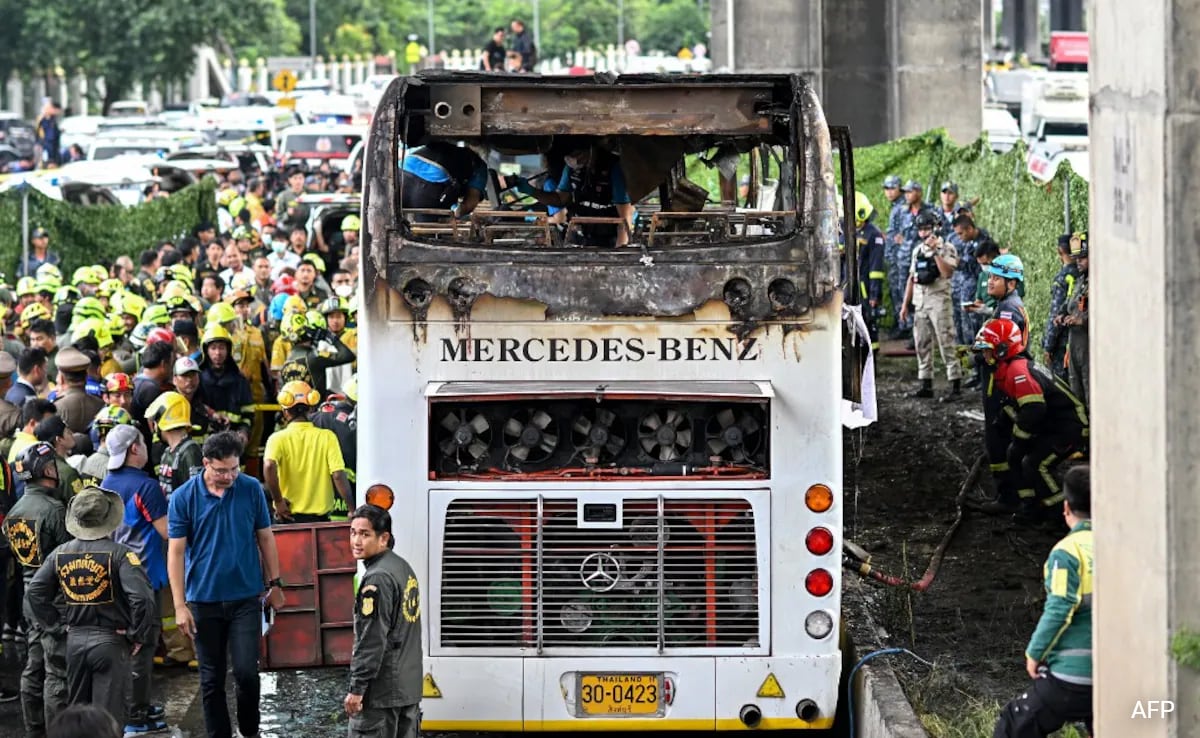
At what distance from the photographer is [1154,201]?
6.18 metres

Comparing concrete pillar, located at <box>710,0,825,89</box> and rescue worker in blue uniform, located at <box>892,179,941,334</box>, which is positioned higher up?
concrete pillar, located at <box>710,0,825,89</box>

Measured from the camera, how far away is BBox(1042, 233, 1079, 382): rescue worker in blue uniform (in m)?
16.1

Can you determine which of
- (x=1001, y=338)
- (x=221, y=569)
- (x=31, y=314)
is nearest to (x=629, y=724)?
(x=221, y=569)

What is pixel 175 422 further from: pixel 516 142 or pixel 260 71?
pixel 260 71

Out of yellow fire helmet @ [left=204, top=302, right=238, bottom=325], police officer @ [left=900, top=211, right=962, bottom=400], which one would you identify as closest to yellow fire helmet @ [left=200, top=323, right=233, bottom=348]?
yellow fire helmet @ [left=204, top=302, right=238, bottom=325]

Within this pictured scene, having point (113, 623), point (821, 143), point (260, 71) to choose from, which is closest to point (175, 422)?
point (113, 623)

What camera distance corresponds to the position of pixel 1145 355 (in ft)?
20.9

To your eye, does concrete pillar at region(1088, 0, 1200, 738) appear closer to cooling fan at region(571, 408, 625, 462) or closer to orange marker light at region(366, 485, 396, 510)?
cooling fan at region(571, 408, 625, 462)

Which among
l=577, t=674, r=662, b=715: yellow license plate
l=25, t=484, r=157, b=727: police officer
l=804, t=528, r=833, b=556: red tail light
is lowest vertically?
l=577, t=674, r=662, b=715: yellow license plate

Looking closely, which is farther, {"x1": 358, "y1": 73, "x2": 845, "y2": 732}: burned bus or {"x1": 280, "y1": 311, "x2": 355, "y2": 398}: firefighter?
{"x1": 280, "y1": 311, "x2": 355, "y2": 398}: firefighter

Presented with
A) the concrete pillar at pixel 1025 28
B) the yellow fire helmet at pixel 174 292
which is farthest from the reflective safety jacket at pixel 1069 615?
the concrete pillar at pixel 1025 28

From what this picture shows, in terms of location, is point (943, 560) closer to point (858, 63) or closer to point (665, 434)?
point (665, 434)

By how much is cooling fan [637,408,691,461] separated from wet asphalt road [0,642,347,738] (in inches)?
96.4

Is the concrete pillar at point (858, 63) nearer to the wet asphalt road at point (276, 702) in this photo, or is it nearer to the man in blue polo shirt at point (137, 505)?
the wet asphalt road at point (276, 702)
